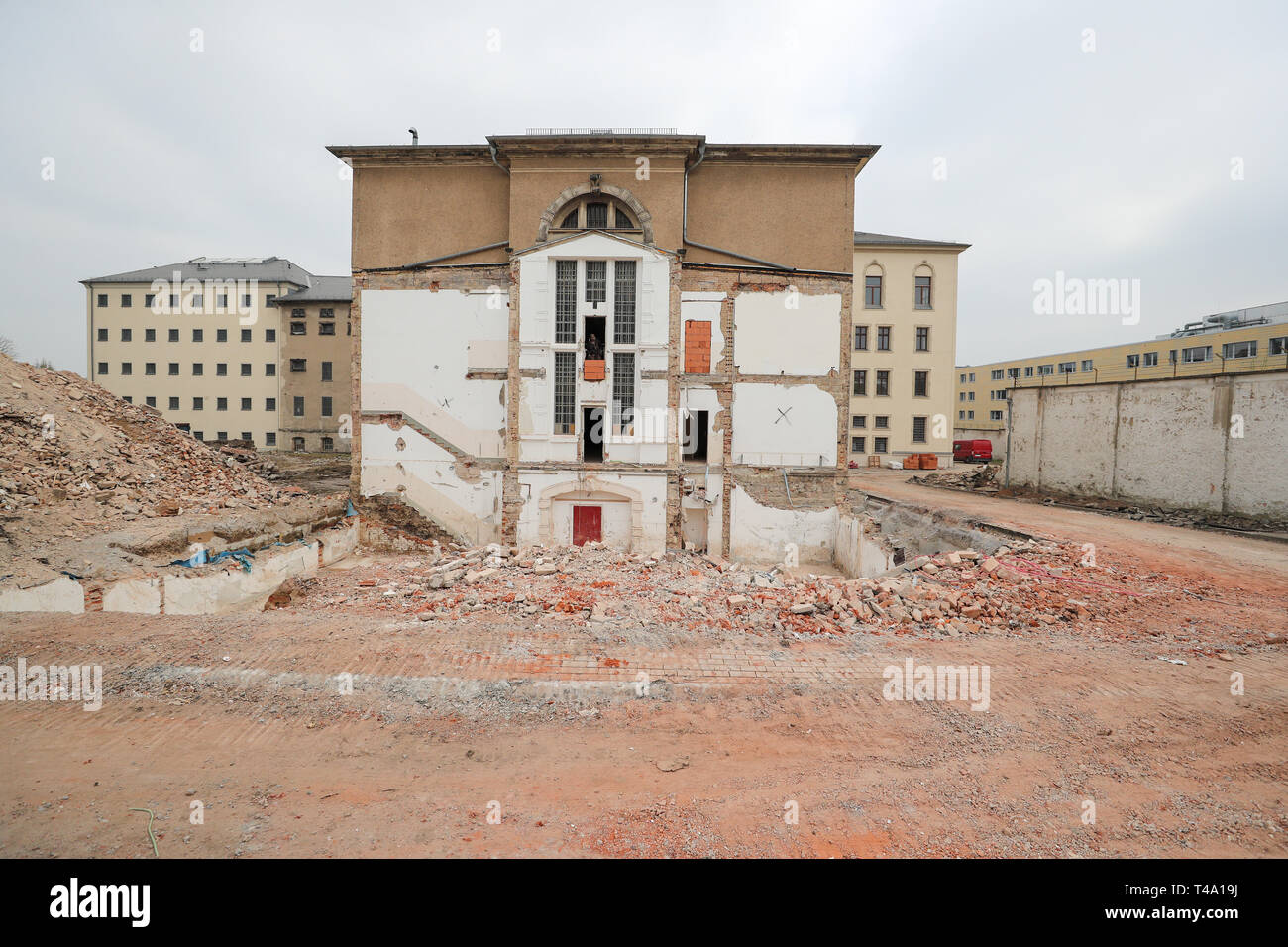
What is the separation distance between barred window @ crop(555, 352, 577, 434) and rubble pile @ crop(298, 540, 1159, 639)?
5.86 m

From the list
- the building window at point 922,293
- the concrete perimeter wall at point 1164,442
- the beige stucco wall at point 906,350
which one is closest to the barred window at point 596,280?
the concrete perimeter wall at point 1164,442

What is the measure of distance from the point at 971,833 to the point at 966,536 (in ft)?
47.4

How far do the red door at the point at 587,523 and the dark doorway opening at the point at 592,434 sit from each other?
1545 mm

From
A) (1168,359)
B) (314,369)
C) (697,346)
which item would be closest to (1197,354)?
(1168,359)

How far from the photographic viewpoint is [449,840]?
4.58 metres

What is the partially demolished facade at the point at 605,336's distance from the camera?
1869 cm

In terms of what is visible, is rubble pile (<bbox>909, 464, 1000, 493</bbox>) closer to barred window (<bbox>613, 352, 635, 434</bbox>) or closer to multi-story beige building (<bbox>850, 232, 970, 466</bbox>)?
multi-story beige building (<bbox>850, 232, 970, 466</bbox>)

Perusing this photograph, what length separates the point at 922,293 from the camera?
39.5 metres

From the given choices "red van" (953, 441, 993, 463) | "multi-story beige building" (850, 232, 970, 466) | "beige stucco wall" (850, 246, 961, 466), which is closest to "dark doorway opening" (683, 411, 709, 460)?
"multi-story beige building" (850, 232, 970, 466)

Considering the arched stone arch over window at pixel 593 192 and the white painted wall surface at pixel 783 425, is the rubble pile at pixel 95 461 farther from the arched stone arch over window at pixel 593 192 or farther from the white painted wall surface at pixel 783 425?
the white painted wall surface at pixel 783 425

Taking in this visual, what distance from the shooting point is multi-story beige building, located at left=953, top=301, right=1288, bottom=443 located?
3631 cm

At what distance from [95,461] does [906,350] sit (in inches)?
1586

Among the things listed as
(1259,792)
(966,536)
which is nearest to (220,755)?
(1259,792)

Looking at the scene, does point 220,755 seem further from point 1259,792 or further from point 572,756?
point 1259,792
